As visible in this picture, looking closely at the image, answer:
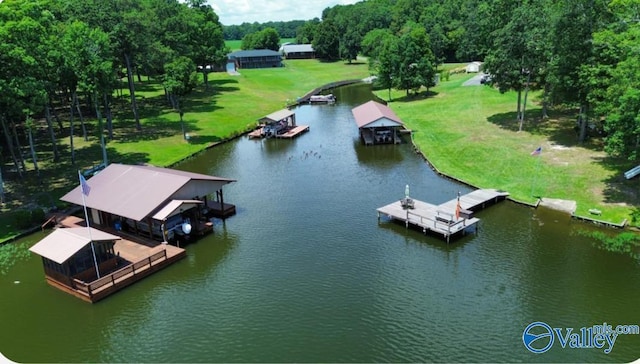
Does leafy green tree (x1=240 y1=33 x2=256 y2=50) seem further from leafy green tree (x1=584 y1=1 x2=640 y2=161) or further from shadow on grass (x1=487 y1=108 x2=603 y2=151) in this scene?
leafy green tree (x1=584 y1=1 x2=640 y2=161)

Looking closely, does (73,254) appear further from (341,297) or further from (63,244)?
(341,297)

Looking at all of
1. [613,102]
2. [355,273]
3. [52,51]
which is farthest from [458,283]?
[52,51]

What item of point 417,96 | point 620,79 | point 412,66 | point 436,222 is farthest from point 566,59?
point 417,96

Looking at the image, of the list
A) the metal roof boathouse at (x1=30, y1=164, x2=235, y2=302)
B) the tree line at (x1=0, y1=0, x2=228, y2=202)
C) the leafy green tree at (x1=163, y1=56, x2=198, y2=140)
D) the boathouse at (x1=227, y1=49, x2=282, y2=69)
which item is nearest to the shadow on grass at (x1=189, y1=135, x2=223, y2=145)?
the leafy green tree at (x1=163, y1=56, x2=198, y2=140)

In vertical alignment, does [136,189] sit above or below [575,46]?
below

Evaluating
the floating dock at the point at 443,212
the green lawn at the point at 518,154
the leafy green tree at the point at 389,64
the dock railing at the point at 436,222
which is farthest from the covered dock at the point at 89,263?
the leafy green tree at the point at 389,64

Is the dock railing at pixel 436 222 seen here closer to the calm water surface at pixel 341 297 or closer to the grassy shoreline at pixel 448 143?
the calm water surface at pixel 341 297
